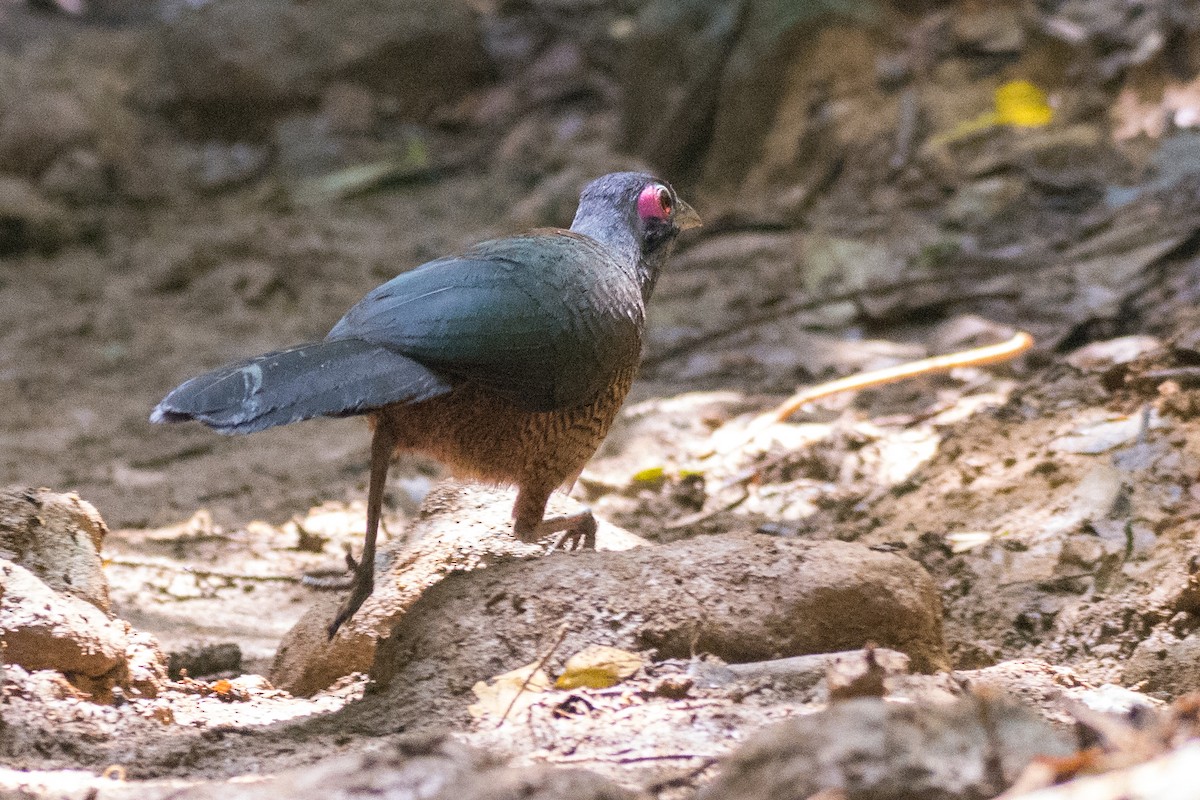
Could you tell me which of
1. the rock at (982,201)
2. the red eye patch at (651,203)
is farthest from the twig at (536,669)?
the rock at (982,201)

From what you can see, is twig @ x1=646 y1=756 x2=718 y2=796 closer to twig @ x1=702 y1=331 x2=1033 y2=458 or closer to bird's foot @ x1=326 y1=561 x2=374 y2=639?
bird's foot @ x1=326 y1=561 x2=374 y2=639

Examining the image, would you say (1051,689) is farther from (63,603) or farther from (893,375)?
(893,375)

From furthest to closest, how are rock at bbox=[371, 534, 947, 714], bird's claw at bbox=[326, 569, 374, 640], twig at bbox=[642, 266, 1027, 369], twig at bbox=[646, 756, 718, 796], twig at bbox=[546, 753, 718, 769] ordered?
twig at bbox=[642, 266, 1027, 369]
bird's claw at bbox=[326, 569, 374, 640]
rock at bbox=[371, 534, 947, 714]
twig at bbox=[546, 753, 718, 769]
twig at bbox=[646, 756, 718, 796]

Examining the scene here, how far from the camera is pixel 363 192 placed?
9.17 m

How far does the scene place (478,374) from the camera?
289 centimetres

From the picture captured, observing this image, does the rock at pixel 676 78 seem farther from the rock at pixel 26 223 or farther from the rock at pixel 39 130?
the rock at pixel 39 130

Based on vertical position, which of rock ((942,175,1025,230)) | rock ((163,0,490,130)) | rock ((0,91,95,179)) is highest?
rock ((163,0,490,130))

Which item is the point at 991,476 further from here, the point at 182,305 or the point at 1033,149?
the point at 182,305

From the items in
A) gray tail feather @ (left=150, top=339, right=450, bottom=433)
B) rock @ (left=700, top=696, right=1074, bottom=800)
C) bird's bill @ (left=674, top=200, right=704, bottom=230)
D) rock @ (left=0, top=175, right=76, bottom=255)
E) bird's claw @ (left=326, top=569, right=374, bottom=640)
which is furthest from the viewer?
rock @ (left=0, top=175, right=76, bottom=255)

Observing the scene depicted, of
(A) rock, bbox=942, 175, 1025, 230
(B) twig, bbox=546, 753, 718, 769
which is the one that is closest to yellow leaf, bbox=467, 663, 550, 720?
(B) twig, bbox=546, 753, 718, 769

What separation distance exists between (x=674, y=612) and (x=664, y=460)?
2410 millimetres

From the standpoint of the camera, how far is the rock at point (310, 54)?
32.5 ft

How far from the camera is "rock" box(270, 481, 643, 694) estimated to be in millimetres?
2930

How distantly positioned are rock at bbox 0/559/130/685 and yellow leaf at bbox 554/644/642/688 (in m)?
0.95
